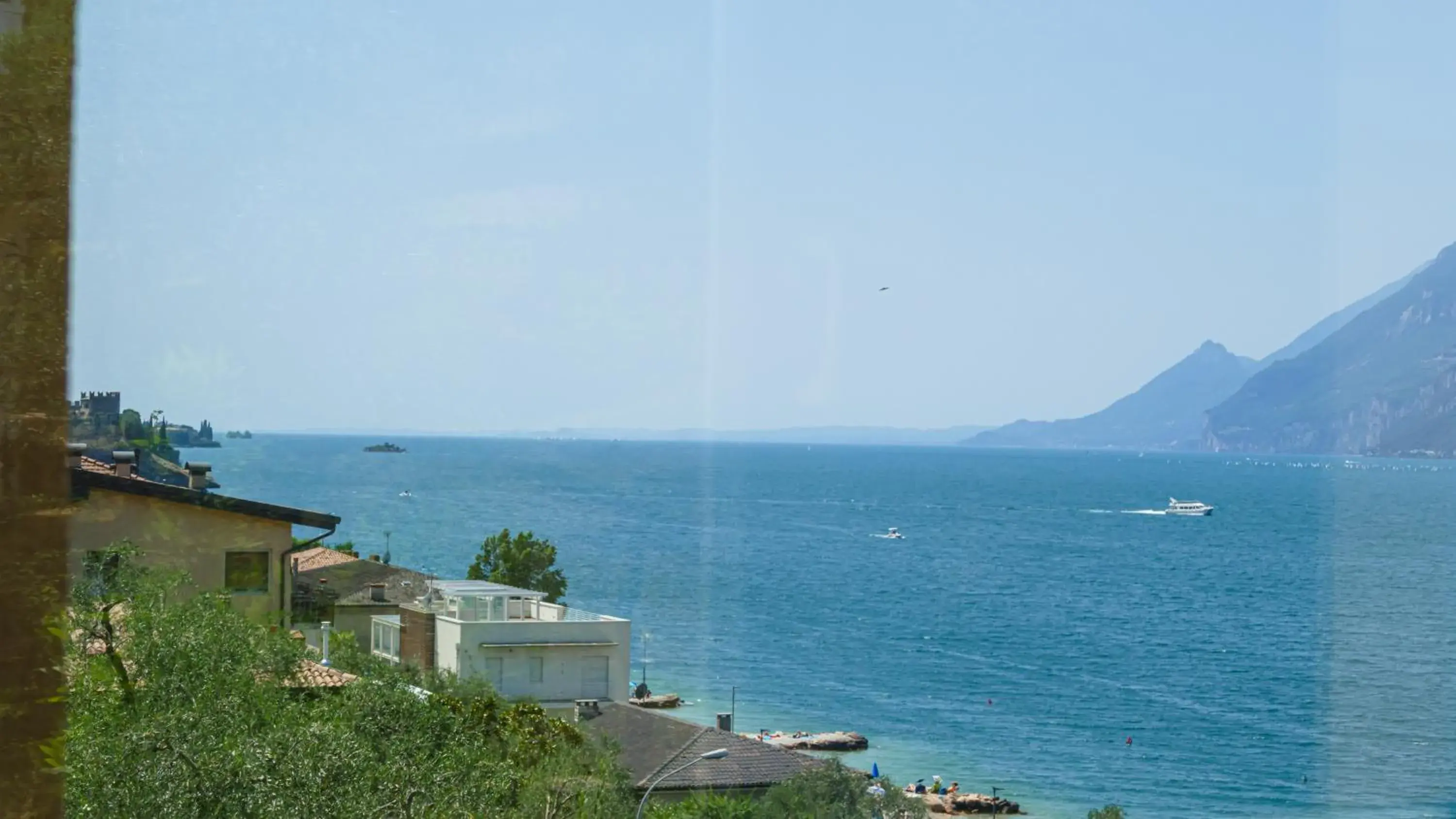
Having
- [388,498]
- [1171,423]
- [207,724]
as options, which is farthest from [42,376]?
[1171,423]

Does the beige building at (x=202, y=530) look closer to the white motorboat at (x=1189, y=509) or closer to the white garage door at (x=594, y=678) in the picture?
the white garage door at (x=594, y=678)

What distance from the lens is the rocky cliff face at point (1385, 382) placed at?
53438 mm

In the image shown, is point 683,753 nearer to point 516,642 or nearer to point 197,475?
point 516,642

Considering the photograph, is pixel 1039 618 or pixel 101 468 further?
pixel 1039 618

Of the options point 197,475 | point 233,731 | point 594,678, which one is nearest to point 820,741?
point 594,678

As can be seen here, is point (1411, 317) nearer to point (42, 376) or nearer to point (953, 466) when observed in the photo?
point (953, 466)

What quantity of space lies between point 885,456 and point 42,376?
127367 mm

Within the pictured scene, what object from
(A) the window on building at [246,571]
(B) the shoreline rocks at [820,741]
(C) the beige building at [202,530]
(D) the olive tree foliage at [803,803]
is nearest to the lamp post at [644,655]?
(B) the shoreline rocks at [820,741]

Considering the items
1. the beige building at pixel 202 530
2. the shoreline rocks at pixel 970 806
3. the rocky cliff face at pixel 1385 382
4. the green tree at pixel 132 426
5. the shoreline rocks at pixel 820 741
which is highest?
the rocky cliff face at pixel 1385 382

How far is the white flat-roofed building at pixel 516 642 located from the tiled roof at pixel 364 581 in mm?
245

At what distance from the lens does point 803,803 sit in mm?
10102

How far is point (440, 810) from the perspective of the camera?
11.1ft

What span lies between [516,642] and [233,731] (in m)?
8.36

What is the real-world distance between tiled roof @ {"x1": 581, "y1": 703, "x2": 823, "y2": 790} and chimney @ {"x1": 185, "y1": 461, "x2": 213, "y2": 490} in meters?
3.25
